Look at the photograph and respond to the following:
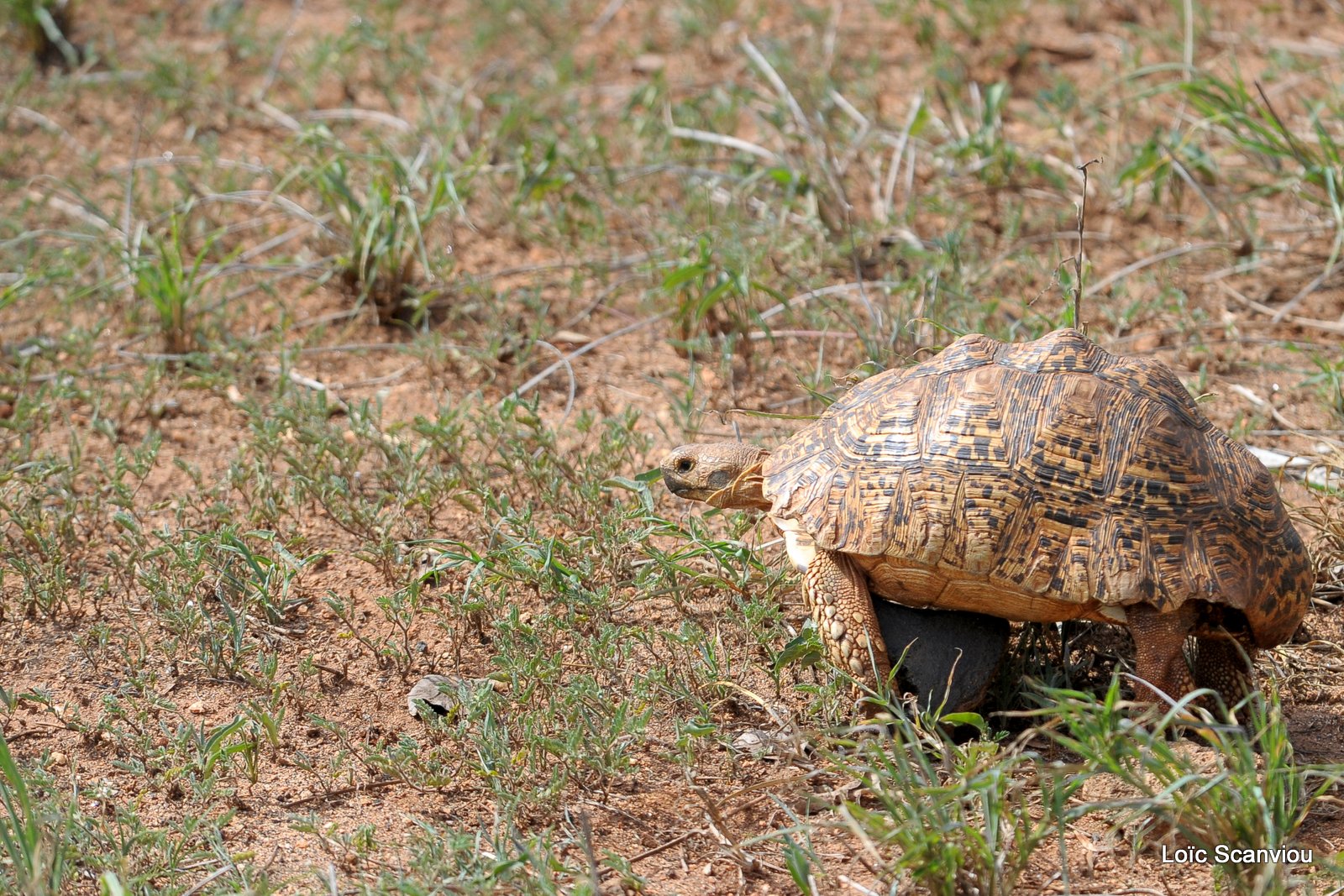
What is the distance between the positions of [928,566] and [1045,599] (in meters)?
0.29

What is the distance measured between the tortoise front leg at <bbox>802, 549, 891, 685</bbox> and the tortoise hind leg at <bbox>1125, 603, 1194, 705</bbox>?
60cm

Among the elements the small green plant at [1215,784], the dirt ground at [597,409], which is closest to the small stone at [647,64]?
the dirt ground at [597,409]

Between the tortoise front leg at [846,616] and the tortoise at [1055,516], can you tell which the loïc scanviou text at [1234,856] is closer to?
the tortoise at [1055,516]

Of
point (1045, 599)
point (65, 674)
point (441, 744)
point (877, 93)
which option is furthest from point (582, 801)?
point (877, 93)

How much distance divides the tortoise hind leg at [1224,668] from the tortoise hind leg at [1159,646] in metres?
0.20

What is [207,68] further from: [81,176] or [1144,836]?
[1144,836]

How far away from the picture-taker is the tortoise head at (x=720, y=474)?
3.65 meters

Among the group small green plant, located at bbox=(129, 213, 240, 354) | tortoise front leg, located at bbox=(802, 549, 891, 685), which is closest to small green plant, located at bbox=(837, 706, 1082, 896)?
tortoise front leg, located at bbox=(802, 549, 891, 685)

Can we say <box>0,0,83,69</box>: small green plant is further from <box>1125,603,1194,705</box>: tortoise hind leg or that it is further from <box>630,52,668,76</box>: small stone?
<box>1125,603,1194,705</box>: tortoise hind leg

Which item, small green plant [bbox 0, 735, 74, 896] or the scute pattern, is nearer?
small green plant [bbox 0, 735, 74, 896]

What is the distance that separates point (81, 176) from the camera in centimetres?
616

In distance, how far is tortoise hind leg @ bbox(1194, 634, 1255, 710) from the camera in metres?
3.31

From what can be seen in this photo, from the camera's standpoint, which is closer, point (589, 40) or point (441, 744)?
point (441, 744)

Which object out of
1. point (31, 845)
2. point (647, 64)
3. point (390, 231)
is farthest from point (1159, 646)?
point (647, 64)
